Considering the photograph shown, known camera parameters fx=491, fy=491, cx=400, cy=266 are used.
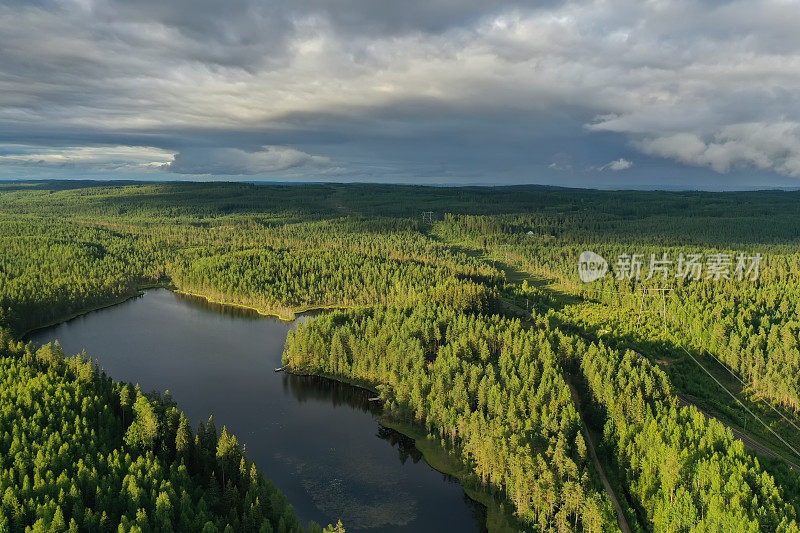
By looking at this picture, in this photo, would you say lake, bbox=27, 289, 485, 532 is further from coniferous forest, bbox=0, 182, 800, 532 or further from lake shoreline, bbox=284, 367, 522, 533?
coniferous forest, bbox=0, 182, 800, 532

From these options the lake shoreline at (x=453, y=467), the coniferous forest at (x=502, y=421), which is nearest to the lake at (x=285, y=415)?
the lake shoreline at (x=453, y=467)

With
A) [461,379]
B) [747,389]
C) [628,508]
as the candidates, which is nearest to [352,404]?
[461,379]

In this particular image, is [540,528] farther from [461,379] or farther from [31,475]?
[31,475]

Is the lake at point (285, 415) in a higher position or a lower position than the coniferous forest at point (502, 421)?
lower

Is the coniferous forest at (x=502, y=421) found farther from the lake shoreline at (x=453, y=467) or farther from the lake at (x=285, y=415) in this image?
the lake at (x=285, y=415)

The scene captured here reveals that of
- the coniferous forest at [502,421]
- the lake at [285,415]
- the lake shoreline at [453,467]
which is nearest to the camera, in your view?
the coniferous forest at [502,421]

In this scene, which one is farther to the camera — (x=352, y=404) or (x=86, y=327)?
(x=86, y=327)

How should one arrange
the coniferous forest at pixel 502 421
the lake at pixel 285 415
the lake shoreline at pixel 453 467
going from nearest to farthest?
the coniferous forest at pixel 502 421 → the lake shoreline at pixel 453 467 → the lake at pixel 285 415

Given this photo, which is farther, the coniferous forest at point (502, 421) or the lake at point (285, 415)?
the lake at point (285, 415)
